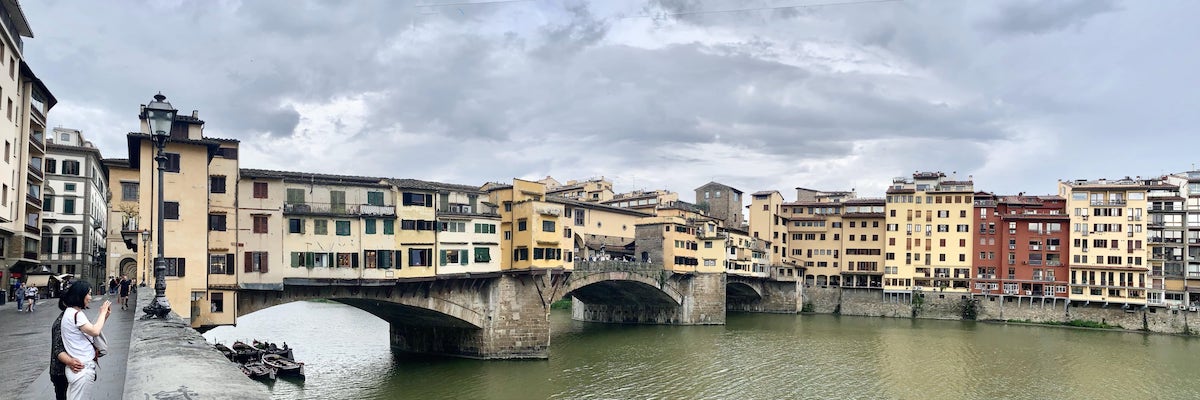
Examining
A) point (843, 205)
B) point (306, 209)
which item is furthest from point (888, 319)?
point (306, 209)

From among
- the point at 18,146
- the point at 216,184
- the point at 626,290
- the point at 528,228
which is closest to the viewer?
the point at 18,146

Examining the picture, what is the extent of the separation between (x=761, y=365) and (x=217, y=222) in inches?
1419

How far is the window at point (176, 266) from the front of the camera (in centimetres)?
3469

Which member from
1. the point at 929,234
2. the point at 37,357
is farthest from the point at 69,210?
the point at 929,234

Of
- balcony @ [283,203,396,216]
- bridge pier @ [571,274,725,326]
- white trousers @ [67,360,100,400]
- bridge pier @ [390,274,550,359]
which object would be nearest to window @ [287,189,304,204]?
balcony @ [283,203,396,216]

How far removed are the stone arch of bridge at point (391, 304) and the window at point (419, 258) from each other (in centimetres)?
212

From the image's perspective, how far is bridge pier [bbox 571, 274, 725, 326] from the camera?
261 feet

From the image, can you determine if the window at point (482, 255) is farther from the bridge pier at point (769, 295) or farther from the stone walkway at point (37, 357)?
Answer: the bridge pier at point (769, 295)

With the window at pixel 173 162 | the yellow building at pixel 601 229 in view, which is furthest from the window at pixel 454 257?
the yellow building at pixel 601 229

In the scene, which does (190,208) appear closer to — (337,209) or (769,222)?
(337,209)

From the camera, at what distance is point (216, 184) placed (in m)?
37.8

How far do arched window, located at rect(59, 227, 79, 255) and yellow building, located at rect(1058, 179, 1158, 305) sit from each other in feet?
319

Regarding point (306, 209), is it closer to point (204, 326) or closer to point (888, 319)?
point (204, 326)

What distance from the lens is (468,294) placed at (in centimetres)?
5106
